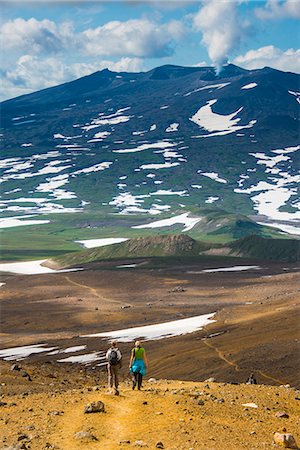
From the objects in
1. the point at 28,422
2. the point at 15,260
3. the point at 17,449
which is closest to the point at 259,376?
the point at 28,422

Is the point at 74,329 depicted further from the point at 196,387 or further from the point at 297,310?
the point at 196,387

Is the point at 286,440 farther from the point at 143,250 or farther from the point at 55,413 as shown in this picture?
the point at 143,250

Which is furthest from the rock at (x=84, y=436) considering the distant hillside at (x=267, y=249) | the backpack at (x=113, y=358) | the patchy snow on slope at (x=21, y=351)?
the distant hillside at (x=267, y=249)

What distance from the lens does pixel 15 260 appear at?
181 meters

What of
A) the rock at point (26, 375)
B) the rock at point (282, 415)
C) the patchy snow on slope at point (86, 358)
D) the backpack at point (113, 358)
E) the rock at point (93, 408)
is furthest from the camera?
the patchy snow on slope at point (86, 358)

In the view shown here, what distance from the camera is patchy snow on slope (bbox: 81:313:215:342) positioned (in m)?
64.4

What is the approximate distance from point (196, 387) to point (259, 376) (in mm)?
15390

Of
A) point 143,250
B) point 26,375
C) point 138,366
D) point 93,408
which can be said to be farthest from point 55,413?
point 143,250

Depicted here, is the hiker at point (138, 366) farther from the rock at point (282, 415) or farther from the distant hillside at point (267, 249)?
the distant hillside at point (267, 249)

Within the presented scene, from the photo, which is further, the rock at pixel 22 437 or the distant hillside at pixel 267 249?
the distant hillside at pixel 267 249

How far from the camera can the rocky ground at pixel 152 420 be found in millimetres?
18641

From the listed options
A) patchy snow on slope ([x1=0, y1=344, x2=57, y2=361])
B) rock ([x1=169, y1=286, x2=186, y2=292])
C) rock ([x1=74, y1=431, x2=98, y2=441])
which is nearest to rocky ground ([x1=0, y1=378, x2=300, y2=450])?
rock ([x1=74, y1=431, x2=98, y2=441])

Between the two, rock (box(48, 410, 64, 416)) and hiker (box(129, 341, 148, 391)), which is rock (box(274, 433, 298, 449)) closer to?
rock (box(48, 410, 64, 416))

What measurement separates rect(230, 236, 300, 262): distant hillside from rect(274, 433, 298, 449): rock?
131522mm
